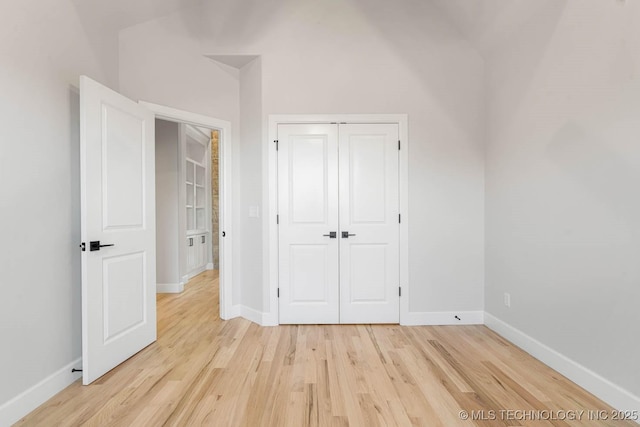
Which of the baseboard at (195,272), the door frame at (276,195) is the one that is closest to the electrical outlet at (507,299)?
the door frame at (276,195)

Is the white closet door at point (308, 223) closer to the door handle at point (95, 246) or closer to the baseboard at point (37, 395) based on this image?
the door handle at point (95, 246)

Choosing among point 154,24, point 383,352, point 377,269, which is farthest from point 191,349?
point 154,24

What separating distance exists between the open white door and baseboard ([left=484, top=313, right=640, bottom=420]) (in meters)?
3.23

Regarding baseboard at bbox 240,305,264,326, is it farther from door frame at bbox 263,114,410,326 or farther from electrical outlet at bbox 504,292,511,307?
electrical outlet at bbox 504,292,511,307

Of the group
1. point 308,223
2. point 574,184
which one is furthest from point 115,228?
point 574,184

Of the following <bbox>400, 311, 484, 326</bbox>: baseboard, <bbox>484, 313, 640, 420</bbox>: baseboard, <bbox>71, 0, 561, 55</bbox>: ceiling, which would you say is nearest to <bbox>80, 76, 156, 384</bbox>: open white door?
<bbox>71, 0, 561, 55</bbox>: ceiling

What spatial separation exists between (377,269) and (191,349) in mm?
1895

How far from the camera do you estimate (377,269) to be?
323 centimetres

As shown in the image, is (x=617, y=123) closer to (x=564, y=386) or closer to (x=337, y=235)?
(x=564, y=386)

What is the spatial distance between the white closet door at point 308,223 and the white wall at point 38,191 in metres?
1.71

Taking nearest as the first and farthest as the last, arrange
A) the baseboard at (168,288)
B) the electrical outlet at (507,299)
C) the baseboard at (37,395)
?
the baseboard at (37,395) < the electrical outlet at (507,299) < the baseboard at (168,288)

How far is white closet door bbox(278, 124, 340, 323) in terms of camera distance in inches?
126

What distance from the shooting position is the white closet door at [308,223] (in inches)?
126

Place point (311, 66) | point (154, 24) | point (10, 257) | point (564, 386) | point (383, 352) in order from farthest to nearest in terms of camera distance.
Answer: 1. point (311, 66)
2. point (154, 24)
3. point (383, 352)
4. point (564, 386)
5. point (10, 257)
